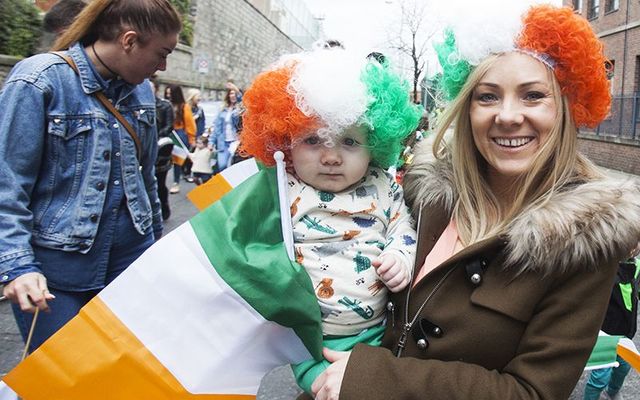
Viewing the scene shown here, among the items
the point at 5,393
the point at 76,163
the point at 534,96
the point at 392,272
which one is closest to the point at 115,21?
the point at 76,163

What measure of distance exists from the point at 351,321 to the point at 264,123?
0.68m

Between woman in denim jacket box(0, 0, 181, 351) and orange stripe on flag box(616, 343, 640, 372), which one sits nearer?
woman in denim jacket box(0, 0, 181, 351)

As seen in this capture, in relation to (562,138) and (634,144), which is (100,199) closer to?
(562,138)

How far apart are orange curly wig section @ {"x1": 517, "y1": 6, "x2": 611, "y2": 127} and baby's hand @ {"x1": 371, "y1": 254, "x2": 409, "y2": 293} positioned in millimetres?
674

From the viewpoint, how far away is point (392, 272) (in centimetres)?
163

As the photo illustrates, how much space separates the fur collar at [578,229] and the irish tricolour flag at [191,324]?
1.91 feet

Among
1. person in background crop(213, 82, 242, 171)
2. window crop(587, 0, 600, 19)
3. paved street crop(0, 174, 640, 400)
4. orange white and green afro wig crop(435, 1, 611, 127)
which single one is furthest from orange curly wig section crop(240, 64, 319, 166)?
window crop(587, 0, 600, 19)

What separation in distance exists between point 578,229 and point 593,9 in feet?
77.8

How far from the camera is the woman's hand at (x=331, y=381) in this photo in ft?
4.86

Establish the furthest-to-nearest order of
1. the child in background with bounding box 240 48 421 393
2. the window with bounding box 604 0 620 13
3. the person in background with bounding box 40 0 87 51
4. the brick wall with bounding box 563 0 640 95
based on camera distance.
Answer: the window with bounding box 604 0 620 13 → the brick wall with bounding box 563 0 640 95 → the person in background with bounding box 40 0 87 51 → the child in background with bounding box 240 48 421 393

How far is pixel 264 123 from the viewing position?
1867 millimetres

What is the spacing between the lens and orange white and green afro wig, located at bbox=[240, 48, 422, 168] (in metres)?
1.75

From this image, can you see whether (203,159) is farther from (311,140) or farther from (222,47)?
(222,47)

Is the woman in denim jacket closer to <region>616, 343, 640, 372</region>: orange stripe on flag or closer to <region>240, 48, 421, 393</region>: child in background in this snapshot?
<region>240, 48, 421, 393</region>: child in background
